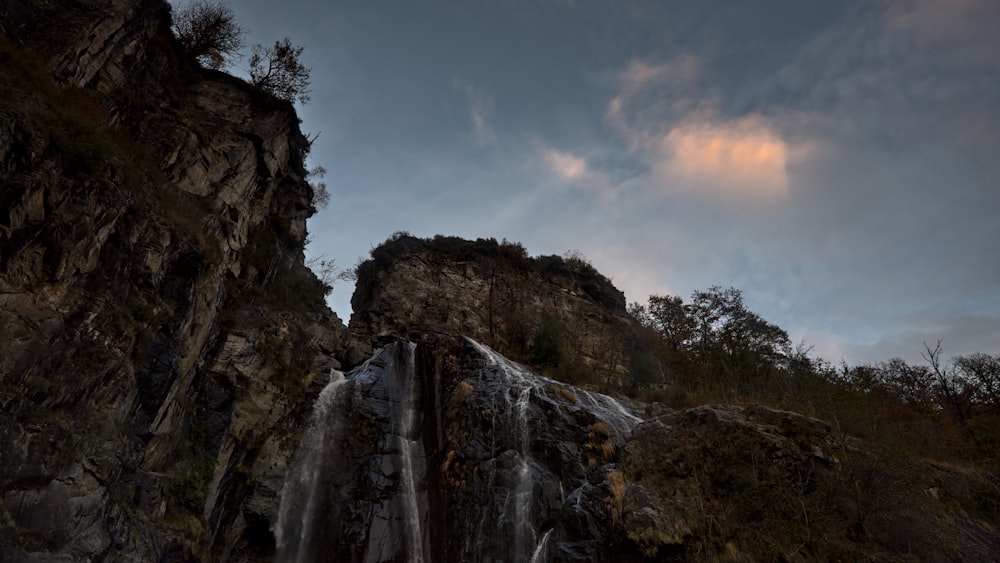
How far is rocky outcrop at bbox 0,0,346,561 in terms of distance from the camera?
10273 mm

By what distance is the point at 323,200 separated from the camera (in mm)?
36562

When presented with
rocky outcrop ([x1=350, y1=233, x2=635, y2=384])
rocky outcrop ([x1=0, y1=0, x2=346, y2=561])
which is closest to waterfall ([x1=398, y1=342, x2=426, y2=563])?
rocky outcrop ([x1=0, y1=0, x2=346, y2=561])

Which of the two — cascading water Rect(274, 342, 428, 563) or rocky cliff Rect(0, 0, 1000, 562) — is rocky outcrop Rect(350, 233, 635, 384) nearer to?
cascading water Rect(274, 342, 428, 563)

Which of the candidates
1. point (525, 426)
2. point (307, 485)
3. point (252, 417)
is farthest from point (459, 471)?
point (252, 417)

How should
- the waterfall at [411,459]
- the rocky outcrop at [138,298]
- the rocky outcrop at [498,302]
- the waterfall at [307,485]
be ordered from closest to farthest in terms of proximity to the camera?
the rocky outcrop at [138,298]
the waterfall at [411,459]
the waterfall at [307,485]
the rocky outcrop at [498,302]

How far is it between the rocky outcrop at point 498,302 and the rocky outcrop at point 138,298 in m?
10.6

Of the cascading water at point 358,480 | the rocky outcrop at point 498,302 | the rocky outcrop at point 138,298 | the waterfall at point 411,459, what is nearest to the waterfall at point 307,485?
the cascading water at point 358,480

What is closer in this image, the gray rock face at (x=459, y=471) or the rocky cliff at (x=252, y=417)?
the rocky cliff at (x=252, y=417)

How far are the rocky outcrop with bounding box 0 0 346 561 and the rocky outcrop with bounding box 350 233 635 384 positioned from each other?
10.6 m

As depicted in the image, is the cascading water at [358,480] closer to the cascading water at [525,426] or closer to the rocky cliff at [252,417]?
the rocky cliff at [252,417]

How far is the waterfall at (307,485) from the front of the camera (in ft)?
60.0

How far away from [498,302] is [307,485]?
23.9 meters

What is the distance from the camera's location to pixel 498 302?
4141cm

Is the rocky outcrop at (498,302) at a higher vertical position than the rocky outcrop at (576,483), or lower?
higher
